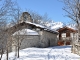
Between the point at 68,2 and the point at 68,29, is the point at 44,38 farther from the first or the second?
the point at 68,29

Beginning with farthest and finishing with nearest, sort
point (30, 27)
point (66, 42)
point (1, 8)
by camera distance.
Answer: point (66, 42) → point (30, 27) → point (1, 8)

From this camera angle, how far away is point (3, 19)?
50.8 feet

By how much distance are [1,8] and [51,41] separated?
2717 cm

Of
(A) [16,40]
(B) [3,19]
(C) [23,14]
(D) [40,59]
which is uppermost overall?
(C) [23,14]

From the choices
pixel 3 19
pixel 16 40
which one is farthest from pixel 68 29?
pixel 3 19

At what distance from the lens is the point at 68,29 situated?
2216 inches

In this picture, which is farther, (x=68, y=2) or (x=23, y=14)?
(x=23, y=14)

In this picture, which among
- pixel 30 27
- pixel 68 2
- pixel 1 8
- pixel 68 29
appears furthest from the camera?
pixel 68 29

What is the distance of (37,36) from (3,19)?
1967 centimetres

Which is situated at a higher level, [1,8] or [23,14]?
[23,14]

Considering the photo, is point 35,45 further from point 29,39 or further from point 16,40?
point 16,40

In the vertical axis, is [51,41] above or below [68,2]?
below

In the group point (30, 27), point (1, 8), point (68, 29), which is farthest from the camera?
point (68, 29)

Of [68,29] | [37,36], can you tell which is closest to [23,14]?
[37,36]
